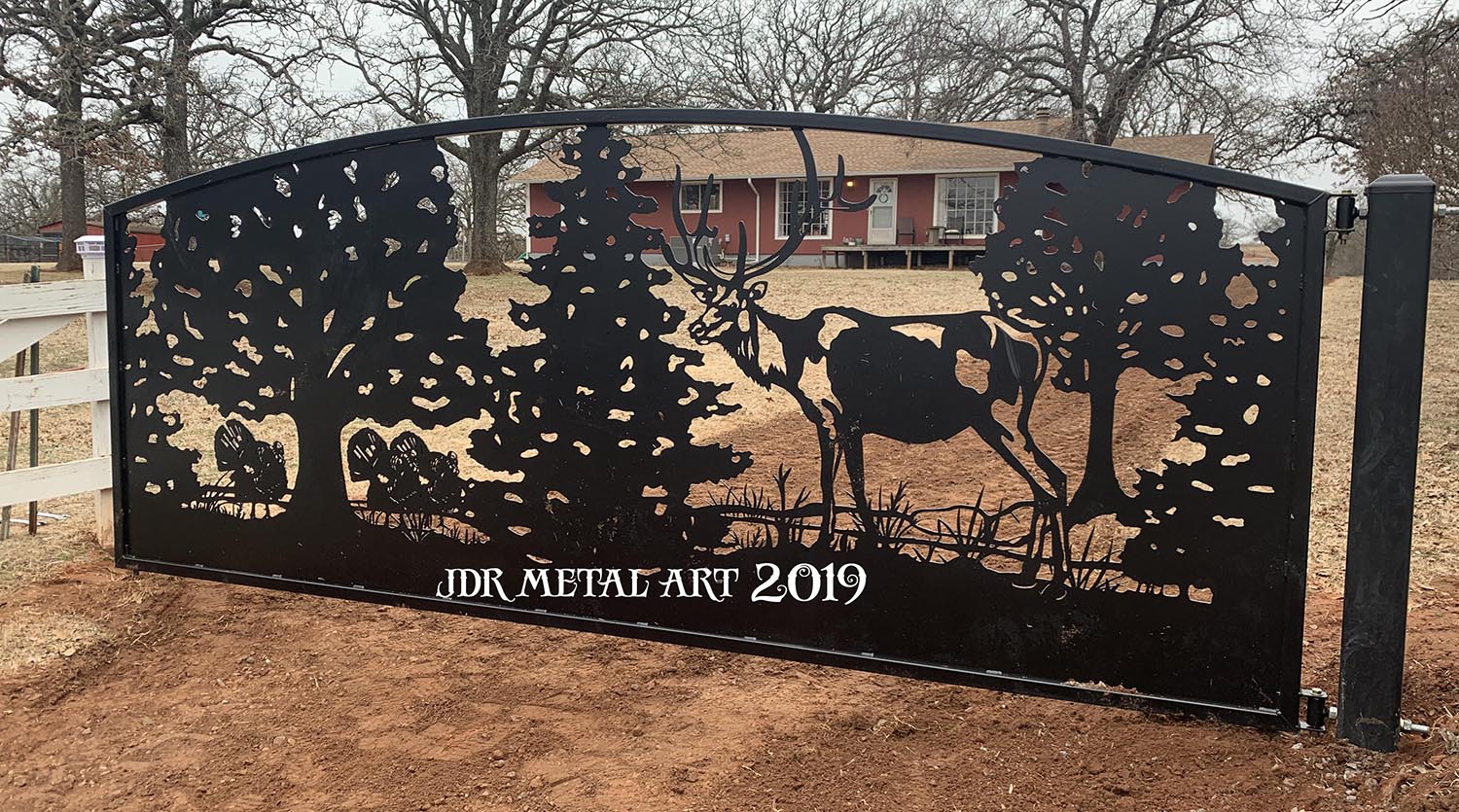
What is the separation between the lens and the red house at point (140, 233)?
541 centimetres

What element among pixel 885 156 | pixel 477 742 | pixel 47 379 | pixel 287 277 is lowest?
pixel 477 742

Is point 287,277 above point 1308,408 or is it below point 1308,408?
above

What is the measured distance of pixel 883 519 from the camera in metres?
3.30

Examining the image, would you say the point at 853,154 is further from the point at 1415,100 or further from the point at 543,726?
the point at 543,726

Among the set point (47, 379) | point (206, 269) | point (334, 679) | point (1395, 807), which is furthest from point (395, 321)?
point (1395, 807)

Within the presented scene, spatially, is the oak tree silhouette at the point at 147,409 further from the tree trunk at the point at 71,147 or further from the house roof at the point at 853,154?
the house roof at the point at 853,154

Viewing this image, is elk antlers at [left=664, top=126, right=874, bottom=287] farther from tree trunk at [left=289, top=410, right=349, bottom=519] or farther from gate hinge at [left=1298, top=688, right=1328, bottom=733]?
gate hinge at [left=1298, top=688, right=1328, bottom=733]

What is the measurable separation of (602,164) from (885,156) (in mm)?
22616

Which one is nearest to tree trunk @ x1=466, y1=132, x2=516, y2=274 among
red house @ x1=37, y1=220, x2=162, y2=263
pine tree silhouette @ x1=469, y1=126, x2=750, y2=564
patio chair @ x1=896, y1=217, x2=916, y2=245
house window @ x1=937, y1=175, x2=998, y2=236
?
red house @ x1=37, y1=220, x2=162, y2=263

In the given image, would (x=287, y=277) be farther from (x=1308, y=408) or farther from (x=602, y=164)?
(x=1308, y=408)

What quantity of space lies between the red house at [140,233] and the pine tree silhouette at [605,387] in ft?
7.96

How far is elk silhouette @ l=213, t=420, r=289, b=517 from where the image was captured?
4.26 m

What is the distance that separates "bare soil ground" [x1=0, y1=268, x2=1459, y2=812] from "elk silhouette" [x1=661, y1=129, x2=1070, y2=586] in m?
0.59

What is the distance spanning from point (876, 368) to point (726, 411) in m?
0.56
